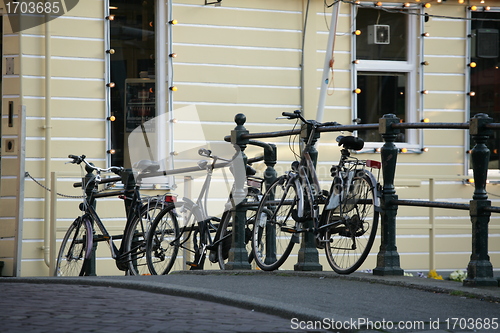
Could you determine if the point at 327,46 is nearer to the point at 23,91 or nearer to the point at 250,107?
the point at 250,107

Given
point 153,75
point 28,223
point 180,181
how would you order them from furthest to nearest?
point 153,75, point 28,223, point 180,181

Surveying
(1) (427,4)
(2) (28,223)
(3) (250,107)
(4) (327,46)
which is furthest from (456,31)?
(2) (28,223)

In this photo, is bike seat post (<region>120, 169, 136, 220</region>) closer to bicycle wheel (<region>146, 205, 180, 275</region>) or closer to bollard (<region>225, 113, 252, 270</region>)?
bicycle wheel (<region>146, 205, 180, 275</region>)

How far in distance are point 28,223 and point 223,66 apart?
Answer: 116 inches

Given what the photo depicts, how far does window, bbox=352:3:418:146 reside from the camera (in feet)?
35.7

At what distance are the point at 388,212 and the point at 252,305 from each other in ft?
5.16

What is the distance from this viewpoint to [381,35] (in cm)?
1095

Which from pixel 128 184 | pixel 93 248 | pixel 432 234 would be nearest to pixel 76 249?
pixel 93 248

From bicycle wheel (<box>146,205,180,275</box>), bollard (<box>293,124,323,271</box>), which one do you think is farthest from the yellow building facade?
bollard (<box>293,124,323,271</box>)

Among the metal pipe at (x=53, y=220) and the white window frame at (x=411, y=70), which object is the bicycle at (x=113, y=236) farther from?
the white window frame at (x=411, y=70)

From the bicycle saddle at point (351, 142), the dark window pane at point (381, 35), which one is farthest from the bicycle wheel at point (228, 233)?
the dark window pane at point (381, 35)

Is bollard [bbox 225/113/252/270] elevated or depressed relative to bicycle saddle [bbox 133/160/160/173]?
depressed

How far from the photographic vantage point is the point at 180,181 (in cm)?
779

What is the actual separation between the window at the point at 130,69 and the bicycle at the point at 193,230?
2.86m
